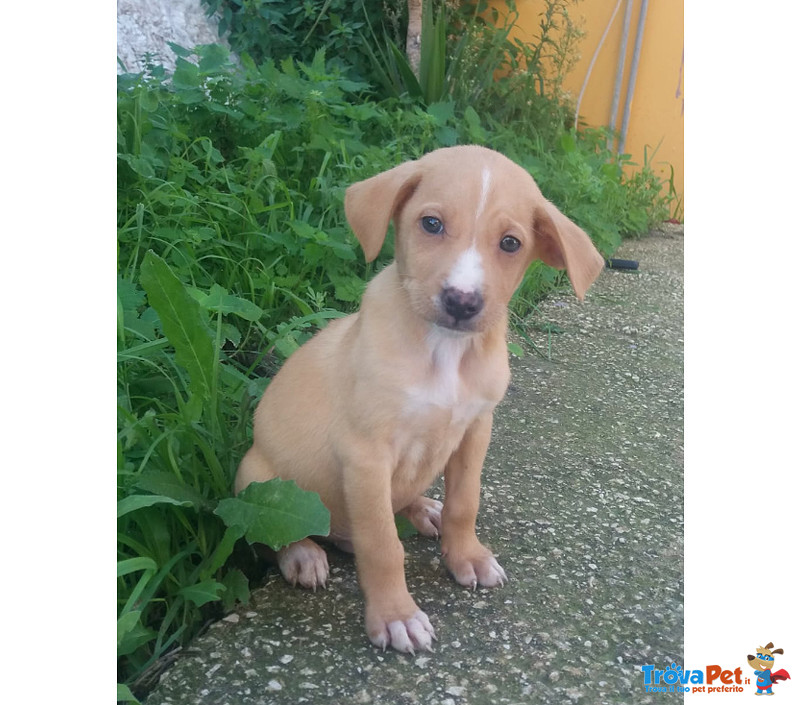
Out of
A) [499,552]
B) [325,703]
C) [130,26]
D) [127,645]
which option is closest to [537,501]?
[499,552]

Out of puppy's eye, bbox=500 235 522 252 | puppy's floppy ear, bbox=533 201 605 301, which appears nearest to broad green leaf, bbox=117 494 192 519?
puppy's eye, bbox=500 235 522 252

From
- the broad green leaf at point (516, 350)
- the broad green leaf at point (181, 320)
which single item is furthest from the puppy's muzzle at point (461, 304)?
the broad green leaf at point (516, 350)

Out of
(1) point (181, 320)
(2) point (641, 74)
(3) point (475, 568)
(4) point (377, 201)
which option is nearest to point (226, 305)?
(1) point (181, 320)

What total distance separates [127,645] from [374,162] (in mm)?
2976

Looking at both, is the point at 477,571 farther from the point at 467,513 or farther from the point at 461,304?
the point at 461,304

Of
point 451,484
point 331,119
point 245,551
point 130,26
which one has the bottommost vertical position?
point 245,551

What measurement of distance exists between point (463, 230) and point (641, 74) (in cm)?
592

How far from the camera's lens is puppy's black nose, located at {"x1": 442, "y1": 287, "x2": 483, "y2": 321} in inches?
71.7

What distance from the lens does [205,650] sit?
1.93 meters

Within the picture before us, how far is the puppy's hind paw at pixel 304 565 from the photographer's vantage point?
2.21 m

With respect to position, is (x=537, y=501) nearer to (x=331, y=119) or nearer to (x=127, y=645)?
(x=127, y=645)

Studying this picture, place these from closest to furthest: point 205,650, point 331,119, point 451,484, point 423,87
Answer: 1. point 205,650
2. point 451,484
3. point 331,119
4. point 423,87
